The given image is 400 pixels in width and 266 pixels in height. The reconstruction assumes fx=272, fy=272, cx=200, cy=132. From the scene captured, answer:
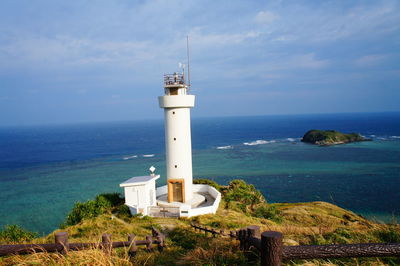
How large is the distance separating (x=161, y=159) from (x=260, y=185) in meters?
27.4

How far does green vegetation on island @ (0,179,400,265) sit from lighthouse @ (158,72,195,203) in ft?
9.49

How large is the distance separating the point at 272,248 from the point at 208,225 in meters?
10.8

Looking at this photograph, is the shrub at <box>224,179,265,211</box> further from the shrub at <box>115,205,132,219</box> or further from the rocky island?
the rocky island

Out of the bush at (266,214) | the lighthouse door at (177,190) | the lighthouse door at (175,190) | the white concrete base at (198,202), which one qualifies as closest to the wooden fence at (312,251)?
the white concrete base at (198,202)

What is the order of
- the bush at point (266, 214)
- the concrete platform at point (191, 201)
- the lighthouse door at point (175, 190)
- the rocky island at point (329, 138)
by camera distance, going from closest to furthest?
1. the bush at point (266, 214)
2. the concrete platform at point (191, 201)
3. the lighthouse door at point (175, 190)
4. the rocky island at point (329, 138)

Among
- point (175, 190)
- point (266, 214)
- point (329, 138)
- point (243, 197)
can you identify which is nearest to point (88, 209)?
point (175, 190)

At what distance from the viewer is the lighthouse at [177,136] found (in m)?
17.5

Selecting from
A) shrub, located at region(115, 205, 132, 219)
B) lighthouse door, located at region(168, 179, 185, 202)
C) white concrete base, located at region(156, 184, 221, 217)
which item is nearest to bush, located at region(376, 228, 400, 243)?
white concrete base, located at region(156, 184, 221, 217)

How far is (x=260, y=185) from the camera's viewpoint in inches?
1382

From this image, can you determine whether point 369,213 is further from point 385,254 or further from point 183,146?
point 385,254

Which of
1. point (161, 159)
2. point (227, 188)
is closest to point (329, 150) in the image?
point (161, 159)

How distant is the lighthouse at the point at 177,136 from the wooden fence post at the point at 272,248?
14.5m

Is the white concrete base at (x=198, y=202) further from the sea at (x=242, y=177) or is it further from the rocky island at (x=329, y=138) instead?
the rocky island at (x=329, y=138)

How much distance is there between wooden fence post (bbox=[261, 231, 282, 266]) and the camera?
3145 mm
